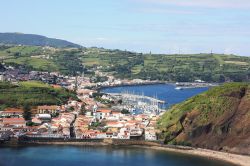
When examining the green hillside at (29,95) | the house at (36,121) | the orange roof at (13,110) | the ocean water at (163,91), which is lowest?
the ocean water at (163,91)

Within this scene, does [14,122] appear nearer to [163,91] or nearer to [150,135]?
[150,135]

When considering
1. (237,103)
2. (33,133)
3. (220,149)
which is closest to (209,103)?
(237,103)

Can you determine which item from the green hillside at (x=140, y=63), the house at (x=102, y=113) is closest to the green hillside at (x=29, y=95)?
the house at (x=102, y=113)

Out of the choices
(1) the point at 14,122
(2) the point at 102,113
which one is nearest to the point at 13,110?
(1) the point at 14,122

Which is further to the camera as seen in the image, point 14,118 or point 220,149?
point 14,118

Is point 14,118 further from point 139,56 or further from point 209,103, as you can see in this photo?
point 139,56

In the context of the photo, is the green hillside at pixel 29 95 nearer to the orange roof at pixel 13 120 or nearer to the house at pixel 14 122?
the orange roof at pixel 13 120

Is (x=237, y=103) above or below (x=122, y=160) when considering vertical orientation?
above
